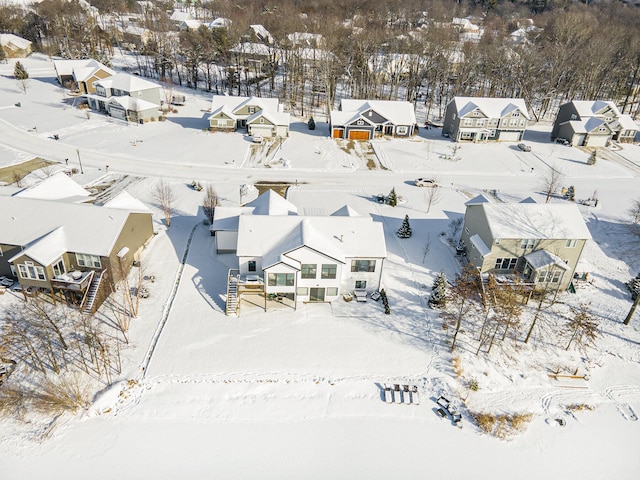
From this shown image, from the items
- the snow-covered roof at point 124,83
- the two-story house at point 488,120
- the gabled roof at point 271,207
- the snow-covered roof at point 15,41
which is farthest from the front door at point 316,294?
the snow-covered roof at point 15,41

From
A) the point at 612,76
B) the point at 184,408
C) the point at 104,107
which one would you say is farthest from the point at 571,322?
the point at 612,76

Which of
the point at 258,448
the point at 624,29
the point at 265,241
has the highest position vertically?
the point at 624,29

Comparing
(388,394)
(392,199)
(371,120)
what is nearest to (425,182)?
(392,199)

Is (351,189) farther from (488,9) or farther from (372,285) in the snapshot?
(488,9)

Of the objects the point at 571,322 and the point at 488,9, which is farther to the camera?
the point at 488,9

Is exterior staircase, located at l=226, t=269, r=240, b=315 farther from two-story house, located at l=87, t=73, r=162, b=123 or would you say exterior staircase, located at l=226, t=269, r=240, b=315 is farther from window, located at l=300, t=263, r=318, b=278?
two-story house, located at l=87, t=73, r=162, b=123
